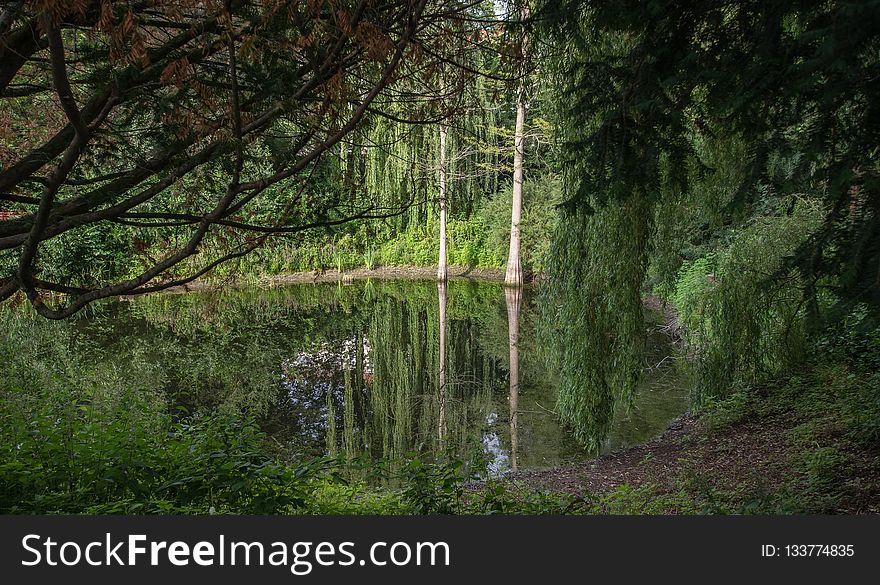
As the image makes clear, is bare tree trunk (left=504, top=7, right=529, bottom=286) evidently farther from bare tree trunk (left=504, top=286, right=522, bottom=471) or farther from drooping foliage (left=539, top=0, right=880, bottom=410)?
drooping foliage (left=539, top=0, right=880, bottom=410)

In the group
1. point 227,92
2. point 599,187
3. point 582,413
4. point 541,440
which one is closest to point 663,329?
point 541,440

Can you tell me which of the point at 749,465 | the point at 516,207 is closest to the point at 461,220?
the point at 749,465

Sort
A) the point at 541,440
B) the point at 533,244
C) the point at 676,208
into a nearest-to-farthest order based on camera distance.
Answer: the point at 676,208 → the point at 541,440 → the point at 533,244

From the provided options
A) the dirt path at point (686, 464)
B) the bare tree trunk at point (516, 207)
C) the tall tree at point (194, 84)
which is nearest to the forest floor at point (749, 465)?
the dirt path at point (686, 464)

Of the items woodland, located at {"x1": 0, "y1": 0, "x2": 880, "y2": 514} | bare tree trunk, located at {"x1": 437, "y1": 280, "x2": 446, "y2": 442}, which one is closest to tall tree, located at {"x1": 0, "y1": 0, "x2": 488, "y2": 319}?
woodland, located at {"x1": 0, "y1": 0, "x2": 880, "y2": 514}

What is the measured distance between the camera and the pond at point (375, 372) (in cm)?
739

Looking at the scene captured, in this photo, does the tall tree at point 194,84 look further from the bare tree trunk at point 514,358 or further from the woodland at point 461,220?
the bare tree trunk at point 514,358

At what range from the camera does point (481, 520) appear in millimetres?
2684

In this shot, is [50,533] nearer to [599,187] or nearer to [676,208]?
[599,187]

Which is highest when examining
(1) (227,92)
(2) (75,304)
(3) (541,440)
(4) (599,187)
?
(1) (227,92)

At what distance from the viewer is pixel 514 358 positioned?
1107 cm

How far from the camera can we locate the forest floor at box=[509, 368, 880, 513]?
13.5 feet

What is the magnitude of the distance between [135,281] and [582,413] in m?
4.25

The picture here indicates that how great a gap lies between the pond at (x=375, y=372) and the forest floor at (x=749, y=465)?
519 mm
